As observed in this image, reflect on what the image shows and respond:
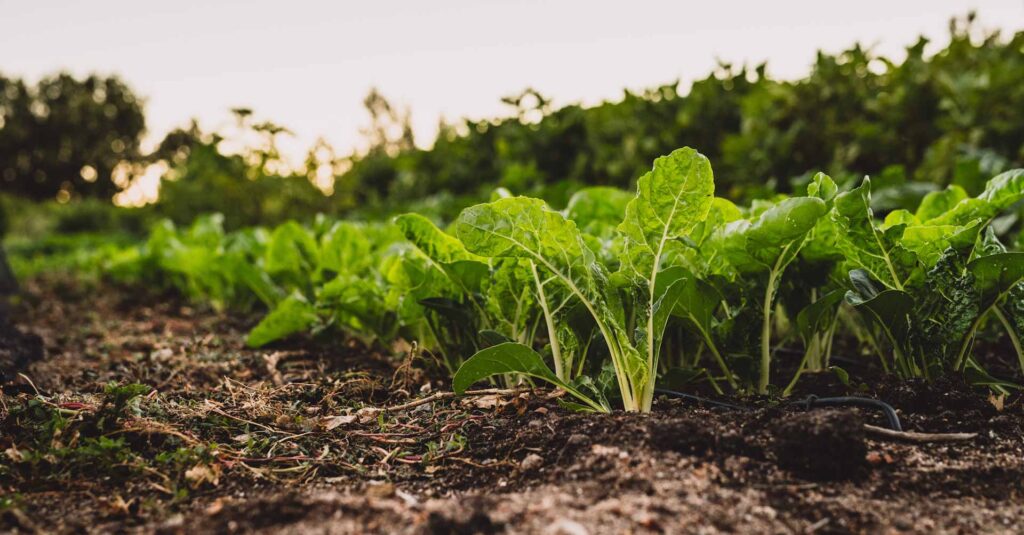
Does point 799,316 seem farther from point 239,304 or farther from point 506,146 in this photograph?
point 506,146

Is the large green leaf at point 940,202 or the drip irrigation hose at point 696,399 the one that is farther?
the large green leaf at point 940,202

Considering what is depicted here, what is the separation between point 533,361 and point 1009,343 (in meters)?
1.97

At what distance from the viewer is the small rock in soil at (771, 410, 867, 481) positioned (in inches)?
56.1

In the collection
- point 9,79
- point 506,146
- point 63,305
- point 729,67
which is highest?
point 9,79

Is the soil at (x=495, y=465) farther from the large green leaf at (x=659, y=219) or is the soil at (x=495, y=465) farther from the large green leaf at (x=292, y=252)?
the large green leaf at (x=292, y=252)

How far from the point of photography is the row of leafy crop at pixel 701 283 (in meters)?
1.73

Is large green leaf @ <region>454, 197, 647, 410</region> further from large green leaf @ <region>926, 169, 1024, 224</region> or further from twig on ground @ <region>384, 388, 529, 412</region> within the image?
large green leaf @ <region>926, 169, 1024, 224</region>

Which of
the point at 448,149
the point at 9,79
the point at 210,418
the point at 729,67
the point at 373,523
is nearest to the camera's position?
the point at 373,523

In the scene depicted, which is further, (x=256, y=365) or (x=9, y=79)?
(x=9, y=79)

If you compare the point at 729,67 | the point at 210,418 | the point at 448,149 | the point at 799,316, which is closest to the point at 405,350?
the point at 210,418

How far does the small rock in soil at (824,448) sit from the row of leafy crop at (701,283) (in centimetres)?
40

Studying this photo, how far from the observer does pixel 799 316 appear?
1919mm

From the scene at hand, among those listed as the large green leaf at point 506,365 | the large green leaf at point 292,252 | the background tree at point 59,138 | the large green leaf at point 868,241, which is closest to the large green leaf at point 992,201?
the large green leaf at point 868,241

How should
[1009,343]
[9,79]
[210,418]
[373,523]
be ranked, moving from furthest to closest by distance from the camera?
[9,79] → [1009,343] → [210,418] → [373,523]
